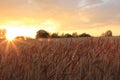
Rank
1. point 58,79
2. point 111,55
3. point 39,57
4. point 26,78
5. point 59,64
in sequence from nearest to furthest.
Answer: point 58,79
point 26,78
point 59,64
point 39,57
point 111,55

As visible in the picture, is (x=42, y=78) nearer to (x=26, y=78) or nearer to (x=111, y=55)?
(x=26, y=78)

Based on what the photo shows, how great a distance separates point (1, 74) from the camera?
13.1 ft

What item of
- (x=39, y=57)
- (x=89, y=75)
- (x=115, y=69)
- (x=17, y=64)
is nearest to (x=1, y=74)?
(x=17, y=64)

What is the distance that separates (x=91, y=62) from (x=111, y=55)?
2.44 ft

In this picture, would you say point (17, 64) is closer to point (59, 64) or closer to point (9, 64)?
point (9, 64)

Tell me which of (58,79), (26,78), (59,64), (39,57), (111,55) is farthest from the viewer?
(111,55)

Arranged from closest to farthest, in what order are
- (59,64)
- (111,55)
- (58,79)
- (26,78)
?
1. (58,79)
2. (26,78)
3. (59,64)
4. (111,55)

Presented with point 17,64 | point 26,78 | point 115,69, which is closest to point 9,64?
point 17,64

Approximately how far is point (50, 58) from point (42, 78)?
76 centimetres

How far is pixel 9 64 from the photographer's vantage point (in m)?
4.41

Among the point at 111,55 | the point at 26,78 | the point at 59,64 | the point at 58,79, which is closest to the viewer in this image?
the point at 58,79

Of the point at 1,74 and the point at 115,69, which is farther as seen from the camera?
the point at 115,69

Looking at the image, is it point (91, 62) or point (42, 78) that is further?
point (91, 62)

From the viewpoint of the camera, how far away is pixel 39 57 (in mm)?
4395
